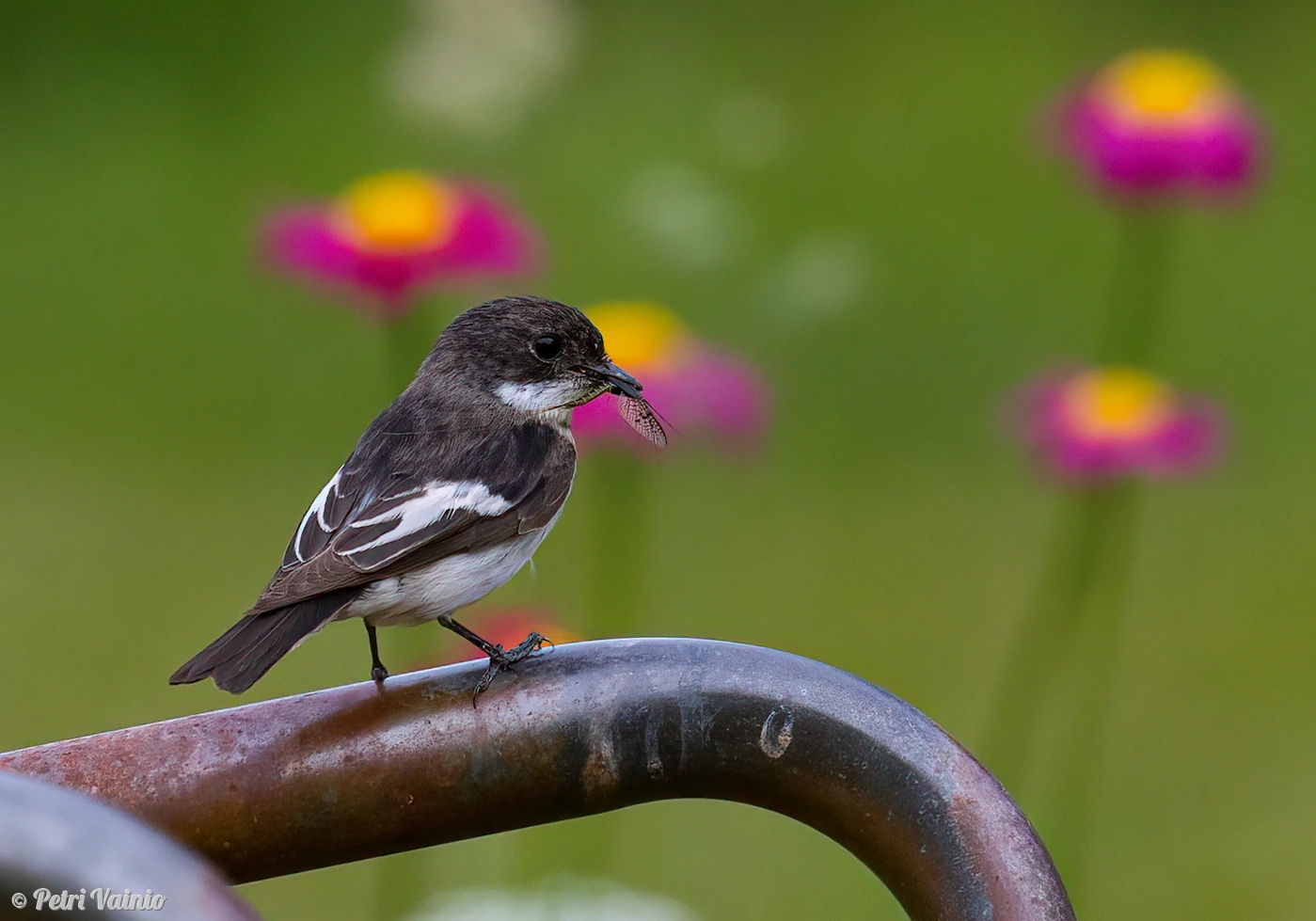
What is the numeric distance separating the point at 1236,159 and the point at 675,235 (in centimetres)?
66

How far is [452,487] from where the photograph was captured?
45.9 inches

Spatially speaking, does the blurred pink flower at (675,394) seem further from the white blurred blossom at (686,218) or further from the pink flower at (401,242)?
the white blurred blossom at (686,218)

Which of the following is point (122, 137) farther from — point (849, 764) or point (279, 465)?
point (849, 764)

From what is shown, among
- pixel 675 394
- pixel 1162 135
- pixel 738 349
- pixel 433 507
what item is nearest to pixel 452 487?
pixel 433 507

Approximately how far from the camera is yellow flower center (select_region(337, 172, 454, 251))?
1693 millimetres

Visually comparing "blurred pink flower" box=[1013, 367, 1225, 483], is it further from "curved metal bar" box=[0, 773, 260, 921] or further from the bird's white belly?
"curved metal bar" box=[0, 773, 260, 921]

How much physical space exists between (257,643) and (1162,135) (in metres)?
1.31

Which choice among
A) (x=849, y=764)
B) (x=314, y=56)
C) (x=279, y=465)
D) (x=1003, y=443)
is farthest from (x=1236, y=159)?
(x=314, y=56)

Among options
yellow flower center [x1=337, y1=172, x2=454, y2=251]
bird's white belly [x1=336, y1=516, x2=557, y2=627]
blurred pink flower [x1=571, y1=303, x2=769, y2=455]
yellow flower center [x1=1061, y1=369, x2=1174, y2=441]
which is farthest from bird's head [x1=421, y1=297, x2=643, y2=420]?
yellow flower center [x1=1061, y1=369, x2=1174, y2=441]

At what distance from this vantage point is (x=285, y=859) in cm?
86

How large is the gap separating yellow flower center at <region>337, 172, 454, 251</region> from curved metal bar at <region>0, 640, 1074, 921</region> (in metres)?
0.85

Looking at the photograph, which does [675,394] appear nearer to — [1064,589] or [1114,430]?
[1114,430]

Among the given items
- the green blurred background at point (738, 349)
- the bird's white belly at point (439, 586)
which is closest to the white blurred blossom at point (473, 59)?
the green blurred background at point (738, 349)

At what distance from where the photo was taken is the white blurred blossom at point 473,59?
2574 millimetres
